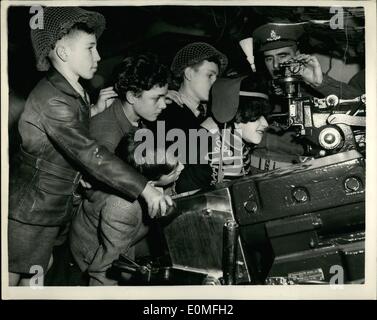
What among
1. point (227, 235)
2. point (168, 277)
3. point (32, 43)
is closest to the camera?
point (227, 235)

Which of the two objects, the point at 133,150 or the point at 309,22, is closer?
the point at 133,150

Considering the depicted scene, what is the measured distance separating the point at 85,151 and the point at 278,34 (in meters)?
0.91

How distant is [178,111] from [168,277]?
2.17 feet

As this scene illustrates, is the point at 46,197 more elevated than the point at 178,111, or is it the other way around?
the point at 178,111

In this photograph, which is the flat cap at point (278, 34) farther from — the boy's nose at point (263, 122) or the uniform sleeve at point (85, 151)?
the uniform sleeve at point (85, 151)

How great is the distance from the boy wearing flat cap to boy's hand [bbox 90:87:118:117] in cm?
3

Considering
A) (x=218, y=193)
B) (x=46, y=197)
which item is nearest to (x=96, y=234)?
(x=46, y=197)

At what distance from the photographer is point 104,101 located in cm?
168

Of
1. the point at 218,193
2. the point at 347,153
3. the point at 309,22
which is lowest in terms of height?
the point at 218,193

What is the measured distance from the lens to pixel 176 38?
1.74 metres

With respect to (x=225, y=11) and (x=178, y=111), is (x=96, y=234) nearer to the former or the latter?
(x=178, y=111)

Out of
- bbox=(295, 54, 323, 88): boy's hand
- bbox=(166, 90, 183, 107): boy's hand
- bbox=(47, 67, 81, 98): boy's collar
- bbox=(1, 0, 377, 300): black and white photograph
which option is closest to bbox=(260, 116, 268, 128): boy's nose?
bbox=(1, 0, 377, 300): black and white photograph

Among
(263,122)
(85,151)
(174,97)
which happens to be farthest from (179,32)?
(85,151)

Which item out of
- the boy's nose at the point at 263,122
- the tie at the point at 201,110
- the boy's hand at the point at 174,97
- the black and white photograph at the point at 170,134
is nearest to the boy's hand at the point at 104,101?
the black and white photograph at the point at 170,134
